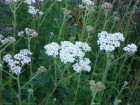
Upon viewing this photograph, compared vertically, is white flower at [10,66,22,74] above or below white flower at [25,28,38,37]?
below

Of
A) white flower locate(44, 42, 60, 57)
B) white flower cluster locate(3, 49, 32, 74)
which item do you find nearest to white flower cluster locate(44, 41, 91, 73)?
white flower locate(44, 42, 60, 57)

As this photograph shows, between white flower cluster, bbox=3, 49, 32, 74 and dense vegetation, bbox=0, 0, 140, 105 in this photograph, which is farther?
dense vegetation, bbox=0, 0, 140, 105

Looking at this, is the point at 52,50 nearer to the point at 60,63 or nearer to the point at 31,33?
the point at 31,33

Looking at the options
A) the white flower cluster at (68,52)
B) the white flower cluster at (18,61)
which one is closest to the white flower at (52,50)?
the white flower cluster at (68,52)

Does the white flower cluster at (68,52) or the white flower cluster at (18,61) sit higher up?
the white flower cluster at (68,52)

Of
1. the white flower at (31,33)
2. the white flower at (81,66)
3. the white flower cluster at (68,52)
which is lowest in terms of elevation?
the white flower at (81,66)

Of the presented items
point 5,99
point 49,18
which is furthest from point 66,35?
point 5,99

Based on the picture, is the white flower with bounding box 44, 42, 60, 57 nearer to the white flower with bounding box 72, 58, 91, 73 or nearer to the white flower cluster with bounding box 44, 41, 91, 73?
the white flower cluster with bounding box 44, 41, 91, 73

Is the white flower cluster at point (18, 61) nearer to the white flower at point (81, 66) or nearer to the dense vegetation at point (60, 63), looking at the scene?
the dense vegetation at point (60, 63)

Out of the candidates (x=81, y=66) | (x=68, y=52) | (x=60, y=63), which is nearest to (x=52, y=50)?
(x=68, y=52)

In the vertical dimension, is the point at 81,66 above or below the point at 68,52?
below

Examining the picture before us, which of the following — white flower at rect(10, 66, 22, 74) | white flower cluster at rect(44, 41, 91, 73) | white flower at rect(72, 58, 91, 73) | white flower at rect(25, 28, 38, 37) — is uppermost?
white flower at rect(25, 28, 38, 37)
